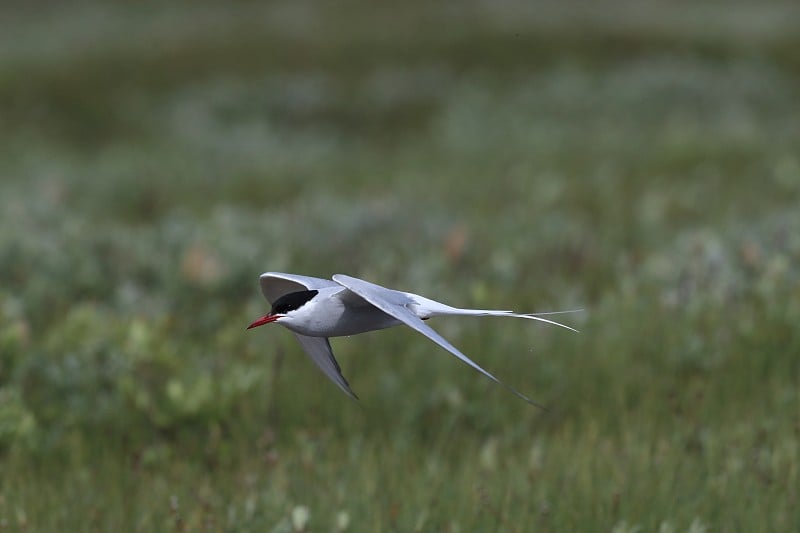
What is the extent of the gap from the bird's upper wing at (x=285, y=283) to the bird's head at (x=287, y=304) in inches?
0.5

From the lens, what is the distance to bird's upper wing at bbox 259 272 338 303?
1.55m

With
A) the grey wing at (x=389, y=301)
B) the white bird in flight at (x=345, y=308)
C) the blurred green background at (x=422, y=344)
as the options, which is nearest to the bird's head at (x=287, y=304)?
the white bird in flight at (x=345, y=308)

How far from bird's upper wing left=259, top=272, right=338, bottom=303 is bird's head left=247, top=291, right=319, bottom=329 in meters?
0.01

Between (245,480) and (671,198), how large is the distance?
22.8ft

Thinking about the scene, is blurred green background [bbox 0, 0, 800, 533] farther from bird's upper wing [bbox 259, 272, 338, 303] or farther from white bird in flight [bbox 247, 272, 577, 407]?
white bird in flight [bbox 247, 272, 577, 407]

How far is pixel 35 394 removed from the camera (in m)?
4.95

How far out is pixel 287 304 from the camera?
157 centimetres

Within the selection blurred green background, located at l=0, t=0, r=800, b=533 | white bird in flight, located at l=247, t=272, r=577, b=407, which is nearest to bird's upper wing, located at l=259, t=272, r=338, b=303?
white bird in flight, located at l=247, t=272, r=577, b=407

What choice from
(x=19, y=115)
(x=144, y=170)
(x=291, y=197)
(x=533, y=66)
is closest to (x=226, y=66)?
(x=19, y=115)

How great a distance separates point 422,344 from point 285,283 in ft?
13.0

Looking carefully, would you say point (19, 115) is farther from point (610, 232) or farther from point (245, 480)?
point (245, 480)

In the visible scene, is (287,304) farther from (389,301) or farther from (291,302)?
(389,301)

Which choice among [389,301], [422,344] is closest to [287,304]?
[389,301]

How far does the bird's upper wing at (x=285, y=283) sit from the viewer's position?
1.55 metres
